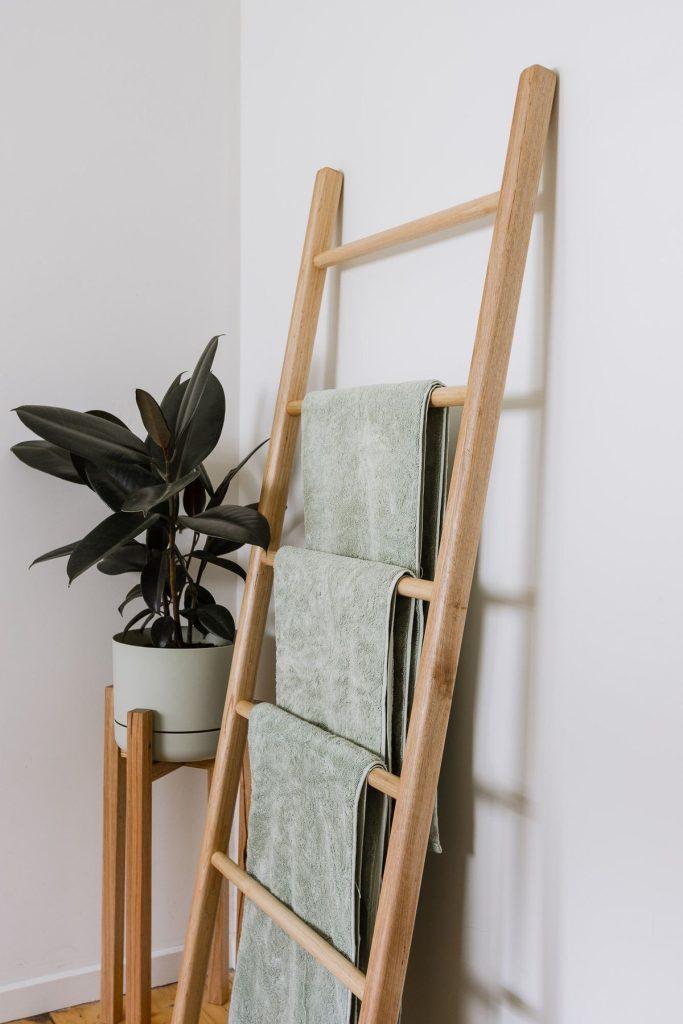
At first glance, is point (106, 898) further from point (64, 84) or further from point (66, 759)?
point (64, 84)

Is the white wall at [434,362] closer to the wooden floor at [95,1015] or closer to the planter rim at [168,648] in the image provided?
the wooden floor at [95,1015]

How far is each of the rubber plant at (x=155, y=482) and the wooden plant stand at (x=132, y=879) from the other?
194 mm

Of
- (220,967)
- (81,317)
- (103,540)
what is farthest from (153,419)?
(220,967)

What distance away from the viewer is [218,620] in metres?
1.55

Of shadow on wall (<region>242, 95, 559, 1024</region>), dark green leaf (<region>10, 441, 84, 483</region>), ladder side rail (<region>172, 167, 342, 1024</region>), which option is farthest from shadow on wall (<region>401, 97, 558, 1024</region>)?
dark green leaf (<region>10, 441, 84, 483</region>)

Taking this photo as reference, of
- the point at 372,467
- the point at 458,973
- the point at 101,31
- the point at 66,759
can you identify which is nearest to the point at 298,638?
the point at 372,467

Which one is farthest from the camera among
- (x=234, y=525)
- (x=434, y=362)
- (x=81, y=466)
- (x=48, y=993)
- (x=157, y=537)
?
(x=48, y=993)

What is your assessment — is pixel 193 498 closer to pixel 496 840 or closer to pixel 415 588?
pixel 415 588

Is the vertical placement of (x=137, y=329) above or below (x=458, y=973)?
above

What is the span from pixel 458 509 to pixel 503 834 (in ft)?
1.35

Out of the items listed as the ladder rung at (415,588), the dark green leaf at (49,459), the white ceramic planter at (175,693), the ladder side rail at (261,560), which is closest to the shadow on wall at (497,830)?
the ladder rung at (415,588)

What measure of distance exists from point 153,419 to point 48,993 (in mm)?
1079

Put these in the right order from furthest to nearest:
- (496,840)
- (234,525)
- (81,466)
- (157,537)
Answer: (157,537) < (81,466) < (234,525) < (496,840)

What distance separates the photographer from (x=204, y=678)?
1.54 meters
